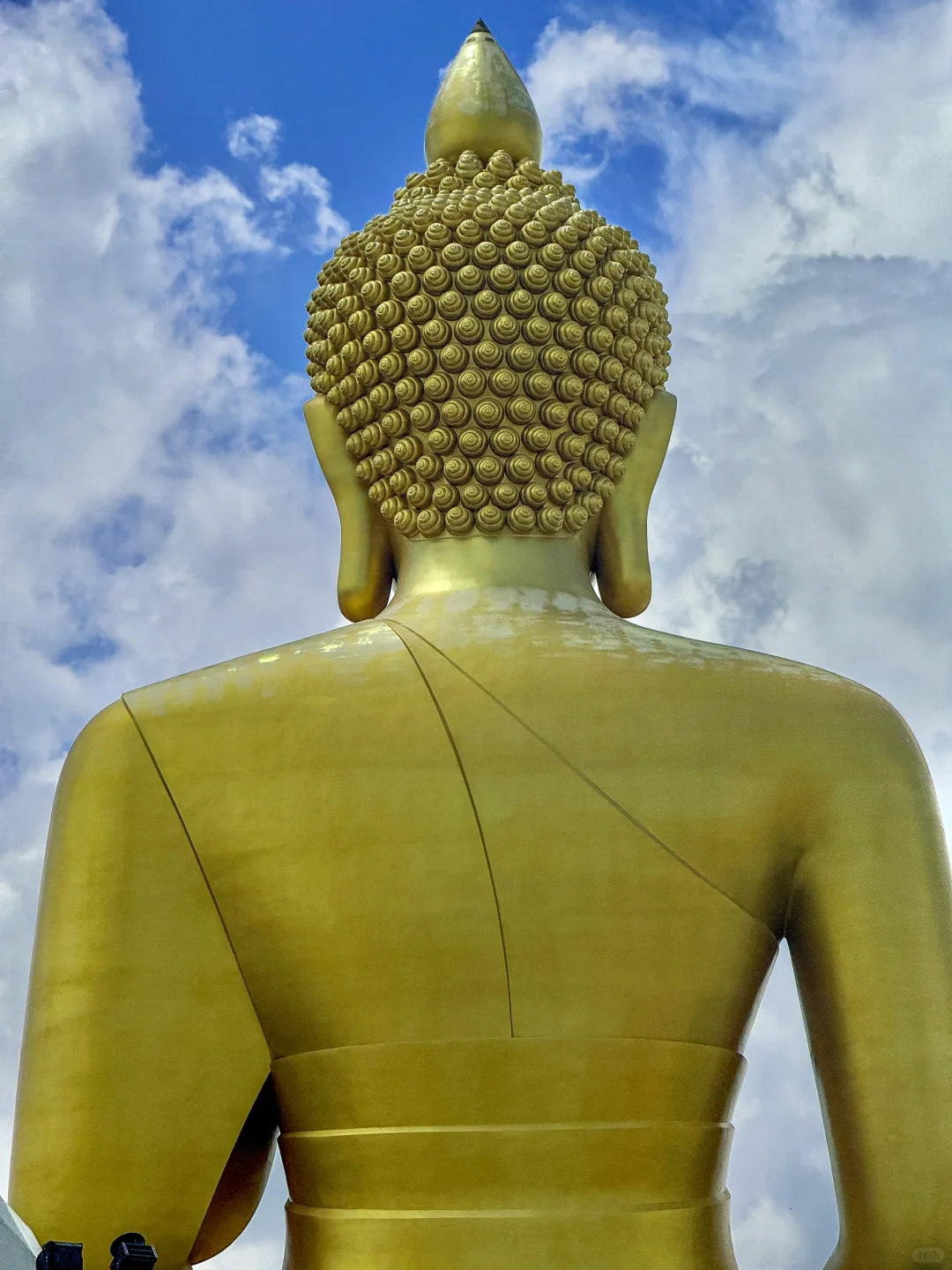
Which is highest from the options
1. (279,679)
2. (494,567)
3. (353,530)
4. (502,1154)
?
(353,530)

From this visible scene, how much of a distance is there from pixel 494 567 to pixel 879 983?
1.99 m

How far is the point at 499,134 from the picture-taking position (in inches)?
284

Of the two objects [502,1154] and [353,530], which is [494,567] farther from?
[502,1154]

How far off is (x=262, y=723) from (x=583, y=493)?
5.00 feet

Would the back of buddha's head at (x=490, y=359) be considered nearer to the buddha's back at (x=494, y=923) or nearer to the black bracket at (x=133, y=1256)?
the buddha's back at (x=494, y=923)

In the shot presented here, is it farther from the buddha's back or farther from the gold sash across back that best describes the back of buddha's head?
the gold sash across back

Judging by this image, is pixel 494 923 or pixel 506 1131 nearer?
pixel 506 1131

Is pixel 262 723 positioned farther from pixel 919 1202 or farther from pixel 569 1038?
pixel 919 1202

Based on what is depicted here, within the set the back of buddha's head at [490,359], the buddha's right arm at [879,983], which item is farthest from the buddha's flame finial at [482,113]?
the buddha's right arm at [879,983]

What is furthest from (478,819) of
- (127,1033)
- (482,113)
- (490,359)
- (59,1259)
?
(482,113)

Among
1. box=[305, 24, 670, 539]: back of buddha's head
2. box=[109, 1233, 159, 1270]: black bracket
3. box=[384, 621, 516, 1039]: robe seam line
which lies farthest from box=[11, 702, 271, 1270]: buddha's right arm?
box=[109, 1233, 159, 1270]: black bracket

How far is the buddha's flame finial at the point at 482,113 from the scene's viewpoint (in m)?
7.20

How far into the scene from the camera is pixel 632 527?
677cm

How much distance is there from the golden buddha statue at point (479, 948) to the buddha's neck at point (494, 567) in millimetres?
127
